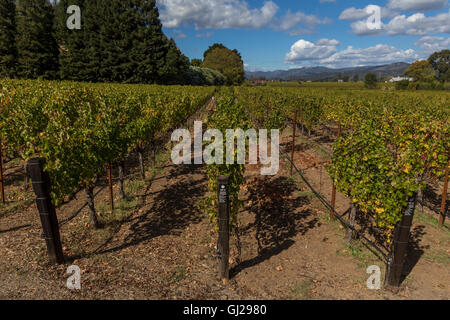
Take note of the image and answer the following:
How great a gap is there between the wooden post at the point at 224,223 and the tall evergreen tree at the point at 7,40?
4953cm

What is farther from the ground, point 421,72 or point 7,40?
point 7,40

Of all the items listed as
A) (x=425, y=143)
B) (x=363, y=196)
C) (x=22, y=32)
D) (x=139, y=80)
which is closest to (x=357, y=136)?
(x=363, y=196)

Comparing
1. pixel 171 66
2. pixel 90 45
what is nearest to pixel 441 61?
pixel 171 66

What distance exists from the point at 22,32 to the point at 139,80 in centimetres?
1813

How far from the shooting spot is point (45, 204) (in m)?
4.54

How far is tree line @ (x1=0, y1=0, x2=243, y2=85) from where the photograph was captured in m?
40.9

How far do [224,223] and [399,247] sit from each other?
277cm

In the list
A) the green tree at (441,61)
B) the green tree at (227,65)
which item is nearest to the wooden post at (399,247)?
the green tree at (227,65)

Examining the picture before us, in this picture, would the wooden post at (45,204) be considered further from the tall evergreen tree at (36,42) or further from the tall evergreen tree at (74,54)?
the tall evergreen tree at (36,42)

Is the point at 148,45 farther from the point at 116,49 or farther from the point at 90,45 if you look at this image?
the point at 90,45

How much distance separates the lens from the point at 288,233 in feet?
21.4

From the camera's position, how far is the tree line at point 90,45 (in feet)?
134

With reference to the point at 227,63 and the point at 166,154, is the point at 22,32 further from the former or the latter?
the point at 227,63

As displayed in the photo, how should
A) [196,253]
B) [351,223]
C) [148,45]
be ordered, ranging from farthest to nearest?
[148,45]
[351,223]
[196,253]
